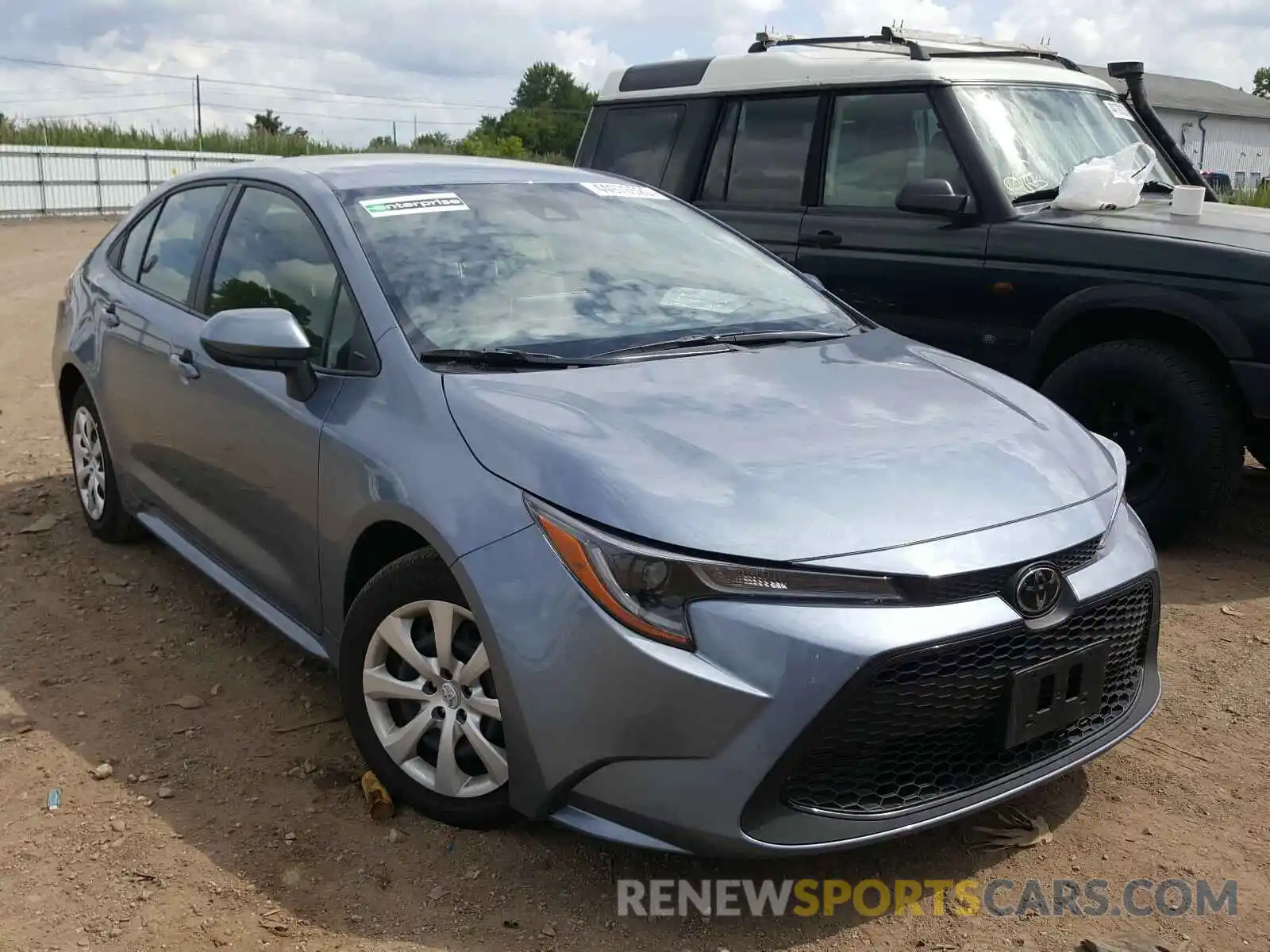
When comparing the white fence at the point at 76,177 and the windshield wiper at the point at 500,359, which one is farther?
the white fence at the point at 76,177

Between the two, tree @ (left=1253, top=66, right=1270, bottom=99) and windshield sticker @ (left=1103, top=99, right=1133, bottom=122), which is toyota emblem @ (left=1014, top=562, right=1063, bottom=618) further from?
tree @ (left=1253, top=66, right=1270, bottom=99)

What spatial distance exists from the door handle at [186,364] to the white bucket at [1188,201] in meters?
4.10

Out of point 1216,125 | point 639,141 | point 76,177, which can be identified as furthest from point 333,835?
point 1216,125

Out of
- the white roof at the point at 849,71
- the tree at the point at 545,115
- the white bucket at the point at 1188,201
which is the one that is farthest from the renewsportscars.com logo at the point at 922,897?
the tree at the point at 545,115

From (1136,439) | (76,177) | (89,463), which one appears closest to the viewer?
(1136,439)

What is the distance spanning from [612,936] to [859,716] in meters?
0.72

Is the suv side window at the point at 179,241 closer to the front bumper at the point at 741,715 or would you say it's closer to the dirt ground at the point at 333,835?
the dirt ground at the point at 333,835

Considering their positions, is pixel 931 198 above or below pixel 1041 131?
below

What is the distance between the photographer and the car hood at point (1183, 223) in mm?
4723

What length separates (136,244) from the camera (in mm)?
4797

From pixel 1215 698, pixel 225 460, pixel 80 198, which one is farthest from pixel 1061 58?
pixel 80 198

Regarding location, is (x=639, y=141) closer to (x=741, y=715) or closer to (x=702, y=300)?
(x=702, y=300)

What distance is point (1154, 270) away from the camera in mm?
4730

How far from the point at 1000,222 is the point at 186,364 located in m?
3.36
